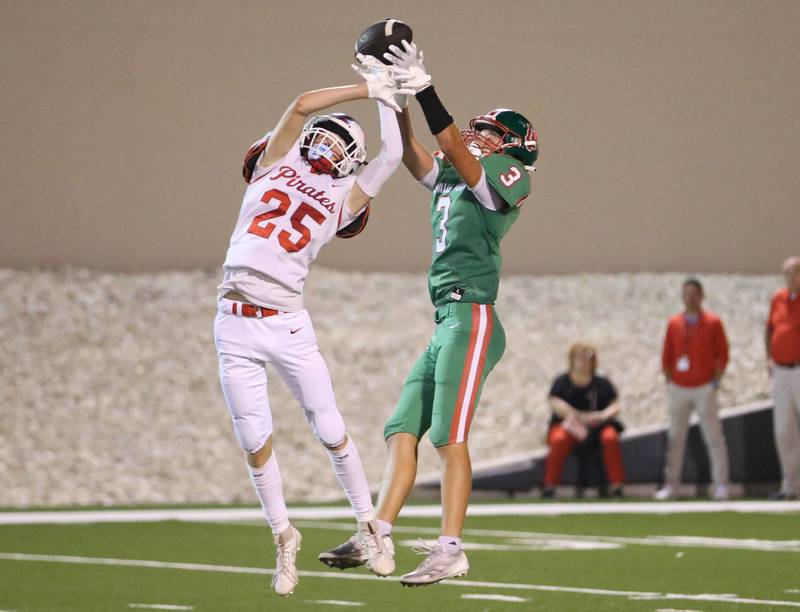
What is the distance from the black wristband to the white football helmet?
258 mm

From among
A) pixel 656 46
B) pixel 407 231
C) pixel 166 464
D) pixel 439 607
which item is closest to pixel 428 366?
pixel 439 607

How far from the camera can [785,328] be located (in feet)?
41.7

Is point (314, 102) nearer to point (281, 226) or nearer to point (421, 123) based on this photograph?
point (281, 226)

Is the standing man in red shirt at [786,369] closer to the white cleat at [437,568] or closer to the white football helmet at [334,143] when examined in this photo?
the white cleat at [437,568]

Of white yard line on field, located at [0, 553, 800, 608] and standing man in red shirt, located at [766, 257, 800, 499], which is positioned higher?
standing man in red shirt, located at [766, 257, 800, 499]

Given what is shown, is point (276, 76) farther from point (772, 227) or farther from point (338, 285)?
point (772, 227)

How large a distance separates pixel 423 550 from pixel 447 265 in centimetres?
113

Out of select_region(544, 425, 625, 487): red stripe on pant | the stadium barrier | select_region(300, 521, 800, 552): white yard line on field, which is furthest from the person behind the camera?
the stadium barrier

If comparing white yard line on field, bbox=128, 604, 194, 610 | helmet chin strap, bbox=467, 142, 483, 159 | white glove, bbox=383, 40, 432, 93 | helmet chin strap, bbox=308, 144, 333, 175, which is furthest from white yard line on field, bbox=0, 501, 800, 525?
white glove, bbox=383, 40, 432, 93

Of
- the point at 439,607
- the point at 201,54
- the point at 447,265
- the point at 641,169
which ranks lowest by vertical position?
the point at 439,607

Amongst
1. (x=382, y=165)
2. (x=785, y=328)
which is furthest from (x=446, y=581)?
(x=785, y=328)

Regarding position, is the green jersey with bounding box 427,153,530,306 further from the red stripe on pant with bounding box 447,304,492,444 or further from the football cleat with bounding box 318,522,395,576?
the football cleat with bounding box 318,522,395,576

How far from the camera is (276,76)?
1919 cm

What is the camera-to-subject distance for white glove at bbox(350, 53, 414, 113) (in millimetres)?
5441
